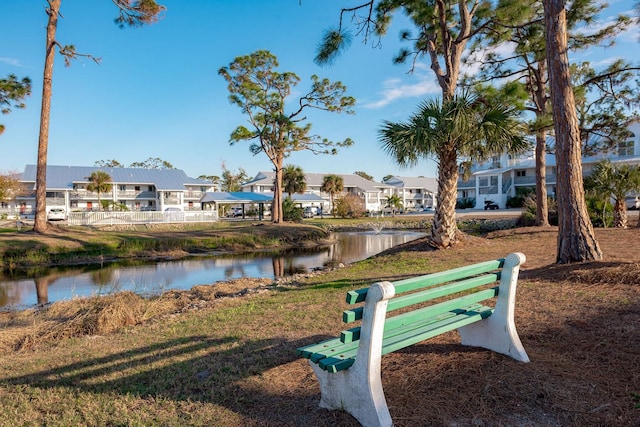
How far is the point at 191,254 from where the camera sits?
69.2 feet

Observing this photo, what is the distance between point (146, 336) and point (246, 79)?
30713 millimetres

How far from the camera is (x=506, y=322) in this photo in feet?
12.4

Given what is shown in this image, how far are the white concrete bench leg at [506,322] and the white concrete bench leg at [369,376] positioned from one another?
156 cm

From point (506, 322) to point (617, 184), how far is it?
15792 mm

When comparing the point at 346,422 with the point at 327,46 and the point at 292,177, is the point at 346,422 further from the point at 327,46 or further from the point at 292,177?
the point at 292,177

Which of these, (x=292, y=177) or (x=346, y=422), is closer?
(x=346, y=422)

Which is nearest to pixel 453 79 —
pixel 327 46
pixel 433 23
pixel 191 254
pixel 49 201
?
pixel 433 23

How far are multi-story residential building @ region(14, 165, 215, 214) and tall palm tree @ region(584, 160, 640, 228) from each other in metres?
43.8

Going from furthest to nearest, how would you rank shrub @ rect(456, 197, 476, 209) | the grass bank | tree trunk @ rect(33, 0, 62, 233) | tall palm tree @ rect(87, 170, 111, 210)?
1. shrub @ rect(456, 197, 476, 209)
2. tall palm tree @ rect(87, 170, 111, 210)
3. tree trunk @ rect(33, 0, 62, 233)
4. the grass bank

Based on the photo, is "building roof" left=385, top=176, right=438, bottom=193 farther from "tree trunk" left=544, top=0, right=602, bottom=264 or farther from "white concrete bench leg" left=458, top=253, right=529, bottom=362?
"white concrete bench leg" left=458, top=253, right=529, bottom=362

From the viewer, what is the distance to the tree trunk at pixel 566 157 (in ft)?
23.4

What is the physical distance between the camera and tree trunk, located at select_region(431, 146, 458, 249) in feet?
38.6

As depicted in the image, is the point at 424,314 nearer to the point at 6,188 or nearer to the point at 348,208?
the point at 6,188

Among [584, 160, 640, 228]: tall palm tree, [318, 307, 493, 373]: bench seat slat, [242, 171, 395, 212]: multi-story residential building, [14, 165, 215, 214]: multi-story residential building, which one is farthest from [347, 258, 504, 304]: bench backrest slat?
[242, 171, 395, 212]: multi-story residential building
